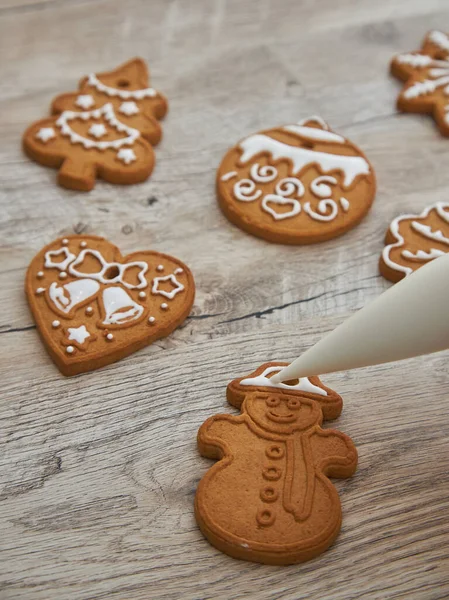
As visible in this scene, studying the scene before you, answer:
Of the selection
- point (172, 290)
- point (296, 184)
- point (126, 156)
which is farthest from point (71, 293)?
point (296, 184)

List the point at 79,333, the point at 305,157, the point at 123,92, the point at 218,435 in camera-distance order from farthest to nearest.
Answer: the point at 123,92 < the point at 305,157 < the point at 79,333 < the point at 218,435

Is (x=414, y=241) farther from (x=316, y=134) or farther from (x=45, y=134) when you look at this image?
(x=45, y=134)

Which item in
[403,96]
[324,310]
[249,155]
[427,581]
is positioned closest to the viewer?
[427,581]

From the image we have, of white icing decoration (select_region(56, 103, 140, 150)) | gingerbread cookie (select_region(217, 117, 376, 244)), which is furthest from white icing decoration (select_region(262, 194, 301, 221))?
white icing decoration (select_region(56, 103, 140, 150))

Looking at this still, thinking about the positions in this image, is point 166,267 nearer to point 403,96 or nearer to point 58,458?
point 58,458

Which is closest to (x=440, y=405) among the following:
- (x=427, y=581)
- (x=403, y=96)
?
(x=427, y=581)
